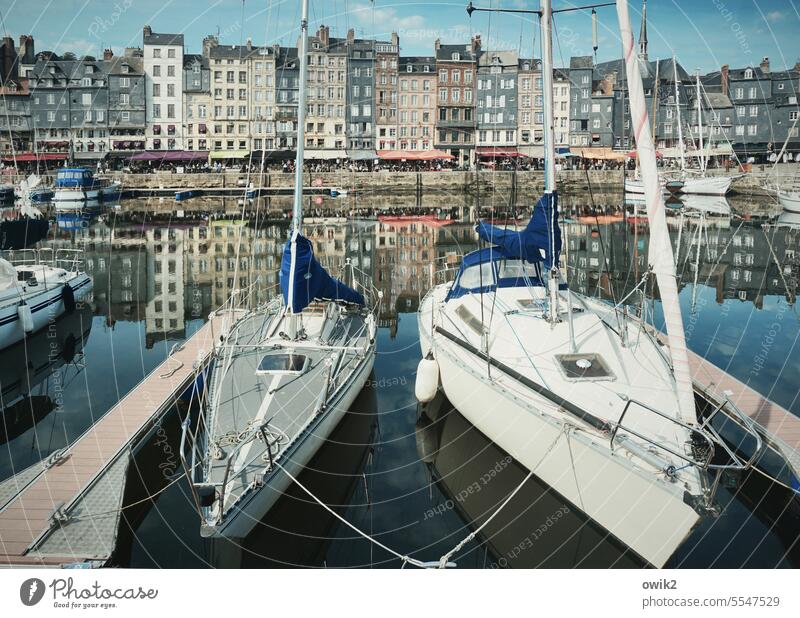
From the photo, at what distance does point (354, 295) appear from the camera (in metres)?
9.65

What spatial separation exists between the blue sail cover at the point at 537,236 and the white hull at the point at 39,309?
662 centimetres

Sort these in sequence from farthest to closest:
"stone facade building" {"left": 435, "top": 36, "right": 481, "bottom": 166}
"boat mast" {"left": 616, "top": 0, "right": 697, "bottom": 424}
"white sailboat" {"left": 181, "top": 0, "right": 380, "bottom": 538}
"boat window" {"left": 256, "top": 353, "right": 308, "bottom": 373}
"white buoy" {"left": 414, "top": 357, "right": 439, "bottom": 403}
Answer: "stone facade building" {"left": 435, "top": 36, "right": 481, "bottom": 166} < "white buoy" {"left": 414, "top": 357, "right": 439, "bottom": 403} < "boat window" {"left": 256, "top": 353, "right": 308, "bottom": 373} < "white sailboat" {"left": 181, "top": 0, "right": 380, "bottom": 538} < "boat mast" {"left": 616, "top": 0, "right": 697, "bottom": 424}

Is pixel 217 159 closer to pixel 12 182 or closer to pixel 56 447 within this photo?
pixel 12 182

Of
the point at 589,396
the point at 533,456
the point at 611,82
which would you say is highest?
the point at 611,82

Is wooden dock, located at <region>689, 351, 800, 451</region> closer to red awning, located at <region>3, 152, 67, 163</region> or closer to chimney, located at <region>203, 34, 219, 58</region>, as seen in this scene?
red awning, located at <region>3, 152, 67, 163</region>

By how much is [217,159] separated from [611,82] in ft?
90.6

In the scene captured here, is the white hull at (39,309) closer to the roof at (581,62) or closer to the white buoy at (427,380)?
the white buoy at (427,380)

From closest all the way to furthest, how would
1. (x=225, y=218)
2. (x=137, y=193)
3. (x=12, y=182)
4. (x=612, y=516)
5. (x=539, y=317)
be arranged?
(x=612, y=516) < (x=539, y=317) < (x=225, y=218) < (x=12, y=182) < (x=137, y=193)

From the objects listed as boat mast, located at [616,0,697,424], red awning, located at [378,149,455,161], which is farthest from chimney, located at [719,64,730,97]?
boat mast, located at [616,0,697,424]

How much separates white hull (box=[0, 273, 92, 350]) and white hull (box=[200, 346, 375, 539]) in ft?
16.9

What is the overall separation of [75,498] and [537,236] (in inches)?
214

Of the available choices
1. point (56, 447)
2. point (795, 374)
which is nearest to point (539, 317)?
point (795, 374)

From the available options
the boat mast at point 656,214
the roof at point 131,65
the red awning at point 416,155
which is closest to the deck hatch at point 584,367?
the boat mast at point 656,214

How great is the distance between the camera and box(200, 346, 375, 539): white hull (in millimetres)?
5438
